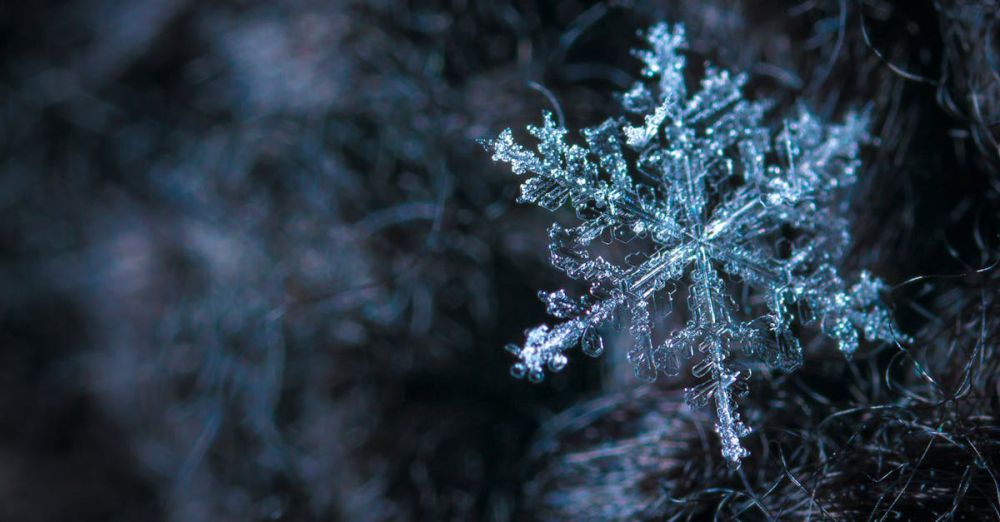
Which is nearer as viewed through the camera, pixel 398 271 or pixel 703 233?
pixel 703 233

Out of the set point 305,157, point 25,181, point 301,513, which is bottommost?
point 301,513

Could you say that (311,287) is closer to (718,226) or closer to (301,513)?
(301,513)

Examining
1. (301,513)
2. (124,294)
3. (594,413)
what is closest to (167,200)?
(124,294)

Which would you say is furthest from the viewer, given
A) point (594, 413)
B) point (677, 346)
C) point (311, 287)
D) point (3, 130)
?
point (3, 130)
